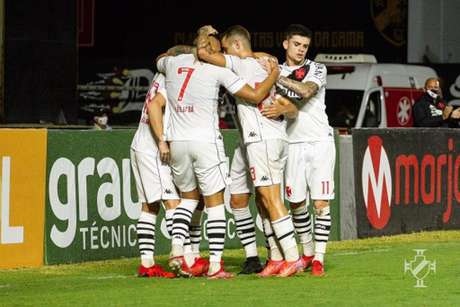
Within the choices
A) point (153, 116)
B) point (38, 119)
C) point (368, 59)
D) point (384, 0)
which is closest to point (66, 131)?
point (153, 116)

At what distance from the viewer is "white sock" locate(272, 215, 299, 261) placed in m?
13.4

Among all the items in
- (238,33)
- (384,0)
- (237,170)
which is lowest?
(237,170)

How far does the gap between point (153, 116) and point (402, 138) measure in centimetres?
730

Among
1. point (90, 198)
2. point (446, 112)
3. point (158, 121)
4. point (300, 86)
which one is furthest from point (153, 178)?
point (446, 112)

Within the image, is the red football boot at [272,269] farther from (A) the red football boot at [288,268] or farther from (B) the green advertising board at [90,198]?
(B) the green advertising board at [90,198]

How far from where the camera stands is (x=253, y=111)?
13.4 meters

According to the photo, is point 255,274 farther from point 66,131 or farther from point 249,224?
point 66,131

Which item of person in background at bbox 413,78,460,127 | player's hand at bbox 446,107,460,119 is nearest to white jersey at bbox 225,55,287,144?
person in background at bbox 413,78,460,127

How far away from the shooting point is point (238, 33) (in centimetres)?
1346

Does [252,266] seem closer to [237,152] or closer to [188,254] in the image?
[188,254]

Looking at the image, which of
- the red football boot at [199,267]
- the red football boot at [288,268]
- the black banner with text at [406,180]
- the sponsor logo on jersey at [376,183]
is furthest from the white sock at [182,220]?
the sponsor logo on jersey at [376,183]

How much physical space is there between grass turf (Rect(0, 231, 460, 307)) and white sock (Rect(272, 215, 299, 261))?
22cm

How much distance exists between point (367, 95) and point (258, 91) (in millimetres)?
15116

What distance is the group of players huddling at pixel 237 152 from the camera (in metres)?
13.2
